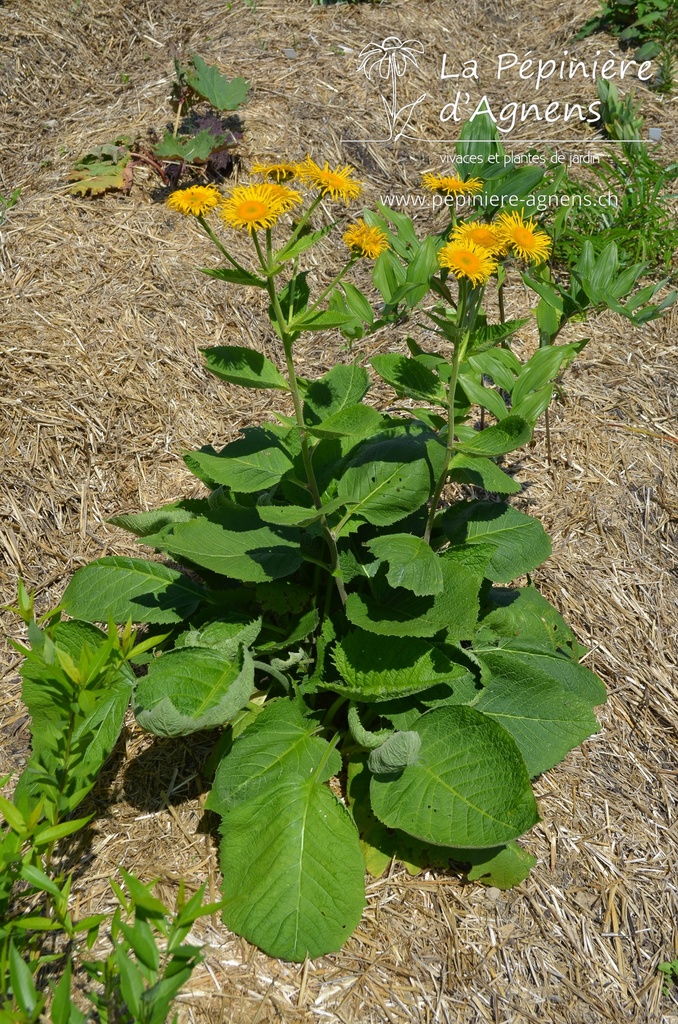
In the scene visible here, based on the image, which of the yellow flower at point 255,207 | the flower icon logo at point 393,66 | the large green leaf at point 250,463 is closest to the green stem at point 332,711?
the large green leaf at point 250,463

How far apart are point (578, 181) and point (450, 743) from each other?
3.26 m

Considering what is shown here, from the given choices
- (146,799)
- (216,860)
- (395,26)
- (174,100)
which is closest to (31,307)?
(174,100)

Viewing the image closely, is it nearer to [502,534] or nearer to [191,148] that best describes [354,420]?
[502,534]

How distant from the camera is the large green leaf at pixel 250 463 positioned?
188cm

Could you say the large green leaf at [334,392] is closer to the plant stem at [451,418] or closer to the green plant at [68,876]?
the plant stem at [451,418]

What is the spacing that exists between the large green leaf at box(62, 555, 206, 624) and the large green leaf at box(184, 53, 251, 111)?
8.97 ft

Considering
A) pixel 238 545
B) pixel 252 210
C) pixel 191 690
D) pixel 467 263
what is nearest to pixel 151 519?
pixel 238 545

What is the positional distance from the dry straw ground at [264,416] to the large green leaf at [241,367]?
1.23 meters

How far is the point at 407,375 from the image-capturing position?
197 centimetres

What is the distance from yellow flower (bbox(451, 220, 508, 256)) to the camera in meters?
1.72

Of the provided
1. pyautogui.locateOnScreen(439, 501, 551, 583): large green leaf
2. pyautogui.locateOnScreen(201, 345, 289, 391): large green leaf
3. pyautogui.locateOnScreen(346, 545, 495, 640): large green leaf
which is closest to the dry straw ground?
pyautogui.locateOnScreen(439, 501, 551, 583): large green leaf

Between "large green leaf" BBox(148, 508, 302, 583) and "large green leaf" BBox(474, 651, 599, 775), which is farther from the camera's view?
"large green leaf" BBox(474, 651, 599, 775)

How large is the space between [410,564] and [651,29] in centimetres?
455

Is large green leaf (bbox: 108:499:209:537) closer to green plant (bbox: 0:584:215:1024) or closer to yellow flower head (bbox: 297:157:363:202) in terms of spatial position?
green plant (bbox: 0:584:215:1024)
